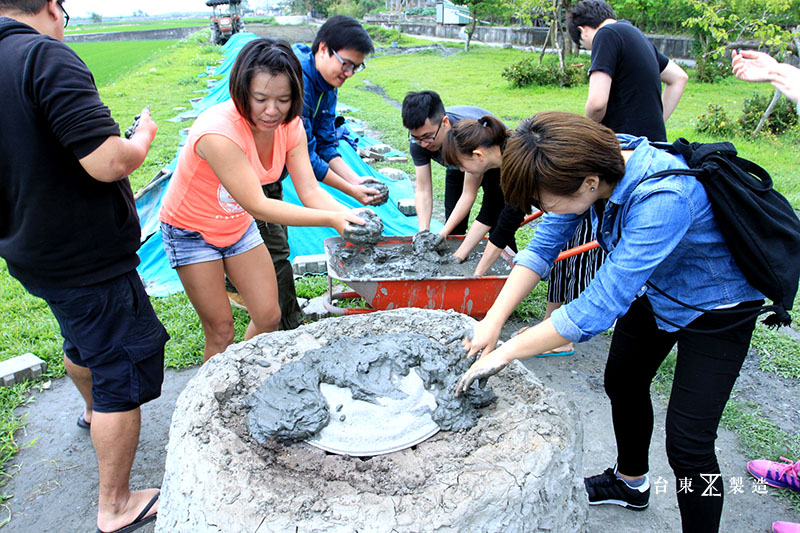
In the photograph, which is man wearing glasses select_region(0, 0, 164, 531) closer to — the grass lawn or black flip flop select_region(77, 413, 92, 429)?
black flip flop select_region(77, 413, 92, 429)

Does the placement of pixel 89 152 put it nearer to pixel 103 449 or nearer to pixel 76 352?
pixel 76 352

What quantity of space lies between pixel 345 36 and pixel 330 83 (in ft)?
1.04

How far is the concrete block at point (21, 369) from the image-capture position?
306cm

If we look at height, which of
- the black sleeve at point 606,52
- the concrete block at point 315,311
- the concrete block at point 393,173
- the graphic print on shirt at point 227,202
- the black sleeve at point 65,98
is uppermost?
the black sleeve at point 606,52

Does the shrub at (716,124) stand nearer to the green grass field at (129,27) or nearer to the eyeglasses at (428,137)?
the eyeglasses at (428,137)

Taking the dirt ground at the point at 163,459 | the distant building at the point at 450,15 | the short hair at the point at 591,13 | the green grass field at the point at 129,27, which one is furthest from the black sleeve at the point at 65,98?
the green grass field at the point at 129,27

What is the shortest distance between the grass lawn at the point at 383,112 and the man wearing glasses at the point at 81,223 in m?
1.11

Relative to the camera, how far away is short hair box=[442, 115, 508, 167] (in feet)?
9.59

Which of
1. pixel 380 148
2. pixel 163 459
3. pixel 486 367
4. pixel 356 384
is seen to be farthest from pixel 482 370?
pixel 380 148

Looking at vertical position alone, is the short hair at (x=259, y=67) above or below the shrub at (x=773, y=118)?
above

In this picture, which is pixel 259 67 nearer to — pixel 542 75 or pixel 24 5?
pixel 24 5

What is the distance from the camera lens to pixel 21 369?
310cm

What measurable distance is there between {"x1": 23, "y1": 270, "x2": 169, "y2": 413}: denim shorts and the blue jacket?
1656mm

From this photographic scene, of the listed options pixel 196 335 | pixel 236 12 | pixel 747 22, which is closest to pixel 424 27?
pixel 236 12
